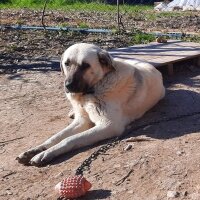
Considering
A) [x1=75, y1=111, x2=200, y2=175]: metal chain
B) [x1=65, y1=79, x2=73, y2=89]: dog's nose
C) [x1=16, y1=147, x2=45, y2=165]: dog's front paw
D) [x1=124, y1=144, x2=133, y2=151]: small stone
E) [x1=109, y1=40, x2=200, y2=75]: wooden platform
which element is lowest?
[x1=16, y1=147, x2=45, y2=165]: dog's front paw

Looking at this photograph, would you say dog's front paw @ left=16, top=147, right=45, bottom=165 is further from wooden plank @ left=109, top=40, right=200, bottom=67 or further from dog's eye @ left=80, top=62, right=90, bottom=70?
wooden plank @ left=109, top=40, right=200, bottom=67

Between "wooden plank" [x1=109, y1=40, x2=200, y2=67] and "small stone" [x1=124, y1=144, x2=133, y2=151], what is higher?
"wooden plank" [x1=109, y1=40, x2=200, y2=67]

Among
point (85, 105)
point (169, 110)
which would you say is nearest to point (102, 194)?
point (85, 105)

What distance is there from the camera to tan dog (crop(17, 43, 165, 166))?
452cm

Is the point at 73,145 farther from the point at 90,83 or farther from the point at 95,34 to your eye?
the point at 95,34

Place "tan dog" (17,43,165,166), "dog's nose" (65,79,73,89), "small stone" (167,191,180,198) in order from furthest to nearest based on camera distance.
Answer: "dog's nose" (65,79,73,89) → "tan dog" (17,43,165,166) → "small stone" (167,191,180,198)

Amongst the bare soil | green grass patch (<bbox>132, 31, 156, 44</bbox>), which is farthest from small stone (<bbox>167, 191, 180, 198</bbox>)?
green grass patch (<bbox>132, 31, 156, 44</bbox>)

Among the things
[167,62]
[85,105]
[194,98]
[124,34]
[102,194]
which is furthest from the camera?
[124,34]

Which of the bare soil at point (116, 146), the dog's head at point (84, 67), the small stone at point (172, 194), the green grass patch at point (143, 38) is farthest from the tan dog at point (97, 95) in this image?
the green grass patch at point (143, 38)

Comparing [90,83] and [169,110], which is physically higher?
[90,83]

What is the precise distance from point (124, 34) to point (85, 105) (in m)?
5.97

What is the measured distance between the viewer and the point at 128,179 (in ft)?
12.1

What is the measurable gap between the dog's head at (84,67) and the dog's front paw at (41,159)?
72 cm

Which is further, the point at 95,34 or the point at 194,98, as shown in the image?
the point at 95,34
